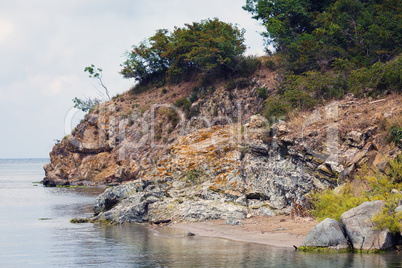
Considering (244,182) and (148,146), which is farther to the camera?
(148,146)

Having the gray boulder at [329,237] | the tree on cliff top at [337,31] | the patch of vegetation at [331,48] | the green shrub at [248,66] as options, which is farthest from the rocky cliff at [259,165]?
the green shrub at [248,66]

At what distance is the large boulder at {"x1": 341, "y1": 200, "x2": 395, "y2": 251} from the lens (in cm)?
1278

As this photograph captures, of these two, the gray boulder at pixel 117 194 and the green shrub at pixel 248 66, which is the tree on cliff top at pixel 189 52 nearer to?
the green shrub at pixel 248 66

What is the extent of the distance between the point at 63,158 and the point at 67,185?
214 inches

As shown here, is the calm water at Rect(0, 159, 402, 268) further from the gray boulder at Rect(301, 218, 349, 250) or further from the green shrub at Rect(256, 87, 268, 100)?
the green shrub at Rect(256, 87, 268, 100)

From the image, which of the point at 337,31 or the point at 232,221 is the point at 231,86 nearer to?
the point at 337,31

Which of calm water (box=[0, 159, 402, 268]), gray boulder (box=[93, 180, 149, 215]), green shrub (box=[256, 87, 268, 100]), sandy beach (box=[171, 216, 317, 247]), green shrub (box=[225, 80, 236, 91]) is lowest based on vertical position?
calm water (box=[0, 159, 402, 268])

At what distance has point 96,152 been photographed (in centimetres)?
5119

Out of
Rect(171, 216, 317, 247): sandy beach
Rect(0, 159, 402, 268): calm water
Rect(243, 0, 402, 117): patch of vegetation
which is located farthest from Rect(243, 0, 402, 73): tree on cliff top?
Rect(0, 159, 402, 268): calm water

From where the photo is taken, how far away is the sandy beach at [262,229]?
596 inches

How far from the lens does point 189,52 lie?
45.7 m

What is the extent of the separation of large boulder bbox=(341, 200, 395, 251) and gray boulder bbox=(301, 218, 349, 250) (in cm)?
24

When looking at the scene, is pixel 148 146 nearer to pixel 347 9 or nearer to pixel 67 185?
pixel 67 185

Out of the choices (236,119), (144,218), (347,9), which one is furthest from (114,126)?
(144,218)
